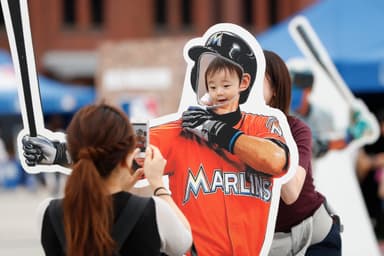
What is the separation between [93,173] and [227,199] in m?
1.04

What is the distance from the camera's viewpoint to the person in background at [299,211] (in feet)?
14.5

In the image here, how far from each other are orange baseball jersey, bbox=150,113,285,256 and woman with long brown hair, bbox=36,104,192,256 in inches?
32.0

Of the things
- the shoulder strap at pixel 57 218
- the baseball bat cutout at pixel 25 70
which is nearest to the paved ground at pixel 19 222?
the baseball bat cutout at pixel 25 70

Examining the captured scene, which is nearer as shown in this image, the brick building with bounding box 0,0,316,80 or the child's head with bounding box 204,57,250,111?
the child's head with bounding box 204,57,250,111

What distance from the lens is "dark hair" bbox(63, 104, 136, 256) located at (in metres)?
3.31

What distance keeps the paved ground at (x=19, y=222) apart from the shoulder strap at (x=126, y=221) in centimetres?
479

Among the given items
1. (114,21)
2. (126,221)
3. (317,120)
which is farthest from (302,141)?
(114,21)

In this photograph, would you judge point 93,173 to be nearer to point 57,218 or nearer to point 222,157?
point 57,218

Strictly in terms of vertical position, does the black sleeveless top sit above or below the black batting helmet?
below

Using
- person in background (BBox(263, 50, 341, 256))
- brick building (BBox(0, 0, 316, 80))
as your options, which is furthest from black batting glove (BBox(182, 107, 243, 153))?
brick building (BBox(0, 0, 316, 80))

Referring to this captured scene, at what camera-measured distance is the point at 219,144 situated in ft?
14.0

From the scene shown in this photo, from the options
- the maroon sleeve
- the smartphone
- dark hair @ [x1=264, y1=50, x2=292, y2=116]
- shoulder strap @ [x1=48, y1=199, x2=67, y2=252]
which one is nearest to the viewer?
shoulder strap @ [x1=48, y1=199, x2=67, y2=252]

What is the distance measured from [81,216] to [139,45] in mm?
16048

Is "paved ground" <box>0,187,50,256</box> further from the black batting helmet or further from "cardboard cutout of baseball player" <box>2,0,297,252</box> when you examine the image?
the black batting helmet
